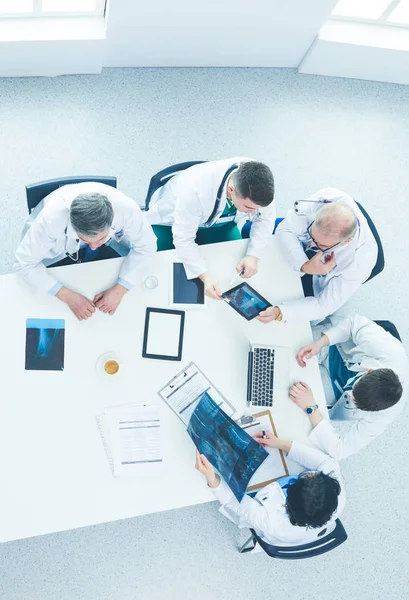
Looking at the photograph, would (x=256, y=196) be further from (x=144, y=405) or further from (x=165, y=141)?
(x=165, y=141)

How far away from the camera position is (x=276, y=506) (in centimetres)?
245

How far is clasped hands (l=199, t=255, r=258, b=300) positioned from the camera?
→ 2.51 metres

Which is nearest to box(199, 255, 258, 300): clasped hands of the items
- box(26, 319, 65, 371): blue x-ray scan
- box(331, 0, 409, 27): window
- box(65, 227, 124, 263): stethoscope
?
box(65, 227, 124, 263): stethoscope

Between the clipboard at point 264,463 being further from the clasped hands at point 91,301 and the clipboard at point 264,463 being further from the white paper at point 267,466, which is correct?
the clasped hands at point 91,301

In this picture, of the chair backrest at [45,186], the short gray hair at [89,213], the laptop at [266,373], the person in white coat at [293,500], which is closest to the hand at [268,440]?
the person in white coat at [293,500]

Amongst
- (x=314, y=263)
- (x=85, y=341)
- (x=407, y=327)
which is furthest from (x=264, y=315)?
(x=407, y=327)

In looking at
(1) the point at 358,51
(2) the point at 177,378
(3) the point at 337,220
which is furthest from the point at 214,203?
(1) the point at 358,51

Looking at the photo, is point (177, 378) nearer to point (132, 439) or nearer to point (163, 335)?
point (163, 335)

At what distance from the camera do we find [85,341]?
7.91 feet

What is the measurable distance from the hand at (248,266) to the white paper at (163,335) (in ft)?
1.17

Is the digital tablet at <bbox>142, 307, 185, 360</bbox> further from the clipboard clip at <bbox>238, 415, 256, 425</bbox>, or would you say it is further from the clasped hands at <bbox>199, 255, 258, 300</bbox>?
the clipboard clip at <bbox>238, 415, 256, 425</bbox>

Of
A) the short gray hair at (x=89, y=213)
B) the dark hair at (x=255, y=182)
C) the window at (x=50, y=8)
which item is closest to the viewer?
the short gray hair at (x=89, y=213)

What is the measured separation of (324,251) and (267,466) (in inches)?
37.3

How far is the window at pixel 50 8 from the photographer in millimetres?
3225
